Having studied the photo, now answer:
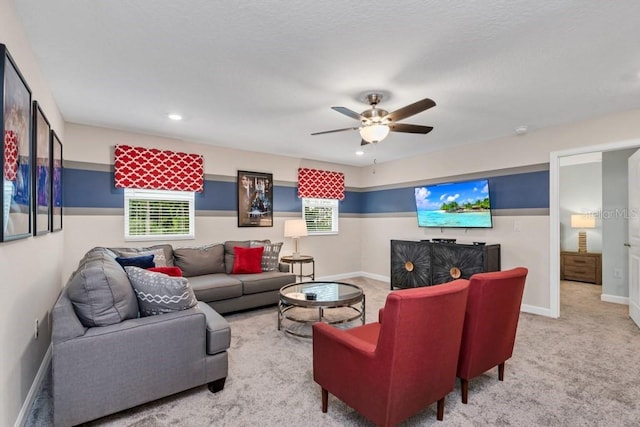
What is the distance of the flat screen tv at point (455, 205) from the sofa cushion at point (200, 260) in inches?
136

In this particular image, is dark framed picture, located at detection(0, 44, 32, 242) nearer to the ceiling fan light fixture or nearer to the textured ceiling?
the textured ceiling

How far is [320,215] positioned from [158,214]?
9.81 ft

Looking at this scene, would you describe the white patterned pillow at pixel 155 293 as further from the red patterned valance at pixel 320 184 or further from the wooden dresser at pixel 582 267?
the wooden dresser at pixel 582 267

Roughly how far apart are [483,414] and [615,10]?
2.60 m

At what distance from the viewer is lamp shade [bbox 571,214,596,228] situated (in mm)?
6244

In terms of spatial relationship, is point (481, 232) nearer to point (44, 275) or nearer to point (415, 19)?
point (415, 19)

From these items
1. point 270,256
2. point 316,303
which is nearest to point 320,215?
point 270,256

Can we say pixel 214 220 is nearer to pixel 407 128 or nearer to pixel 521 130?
pixel 407 128

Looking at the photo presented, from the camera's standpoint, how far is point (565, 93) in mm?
3100

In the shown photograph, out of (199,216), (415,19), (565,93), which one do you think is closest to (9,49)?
(415,19)

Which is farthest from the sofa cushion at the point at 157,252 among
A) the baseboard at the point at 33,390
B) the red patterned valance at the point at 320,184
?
the red patterned valance at the point at 320,184

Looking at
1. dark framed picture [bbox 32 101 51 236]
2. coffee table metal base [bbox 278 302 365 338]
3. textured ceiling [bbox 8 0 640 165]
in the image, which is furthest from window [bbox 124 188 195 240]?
coffee table metal base [bbox 278 302 365 338]

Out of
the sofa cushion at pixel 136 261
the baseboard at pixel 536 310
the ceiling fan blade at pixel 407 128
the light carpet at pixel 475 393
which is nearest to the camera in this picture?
the light carpet at pixel 475 393

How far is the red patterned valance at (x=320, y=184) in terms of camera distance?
6062 millimetres
